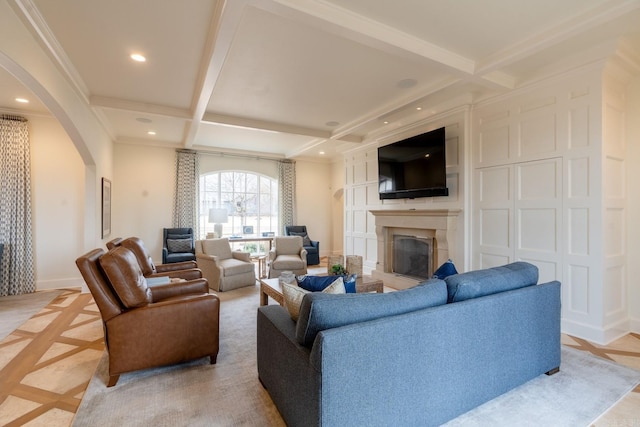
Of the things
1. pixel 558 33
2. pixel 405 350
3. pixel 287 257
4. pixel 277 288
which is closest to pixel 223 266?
pixel 287 257

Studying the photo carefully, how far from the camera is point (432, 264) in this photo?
470 cm

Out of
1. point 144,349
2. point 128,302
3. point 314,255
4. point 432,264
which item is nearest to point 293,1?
point 128,302

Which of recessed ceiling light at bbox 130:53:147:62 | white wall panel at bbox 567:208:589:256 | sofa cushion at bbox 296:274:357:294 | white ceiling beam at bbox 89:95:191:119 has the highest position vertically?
recessed ceiling light at bbox 130:53:147:62

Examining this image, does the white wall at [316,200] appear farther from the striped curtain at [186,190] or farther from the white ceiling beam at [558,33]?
the white ceiling beam at [558,33]

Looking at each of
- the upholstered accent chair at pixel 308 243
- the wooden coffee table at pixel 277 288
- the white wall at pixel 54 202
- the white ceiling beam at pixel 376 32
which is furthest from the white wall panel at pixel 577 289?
the white wall at pixel 54 202

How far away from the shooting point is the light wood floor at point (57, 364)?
1896mm

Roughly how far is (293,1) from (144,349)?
110 inches

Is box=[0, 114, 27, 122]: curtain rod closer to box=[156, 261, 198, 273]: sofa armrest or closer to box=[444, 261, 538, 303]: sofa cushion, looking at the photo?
box=[156, 261, 198, 273]: sofa armrest

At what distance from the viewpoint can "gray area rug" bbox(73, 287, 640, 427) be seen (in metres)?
1.82

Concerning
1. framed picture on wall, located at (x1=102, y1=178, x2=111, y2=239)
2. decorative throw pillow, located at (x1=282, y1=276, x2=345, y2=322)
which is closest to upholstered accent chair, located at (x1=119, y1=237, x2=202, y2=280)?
framed picture on wall, located at (x1=102, y1=178, x2=111, y2=239)

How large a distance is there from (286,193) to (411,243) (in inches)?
150

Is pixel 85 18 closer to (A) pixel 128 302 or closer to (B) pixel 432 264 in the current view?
(A) pixel 128 302

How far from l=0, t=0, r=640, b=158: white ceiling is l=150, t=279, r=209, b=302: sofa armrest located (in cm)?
220

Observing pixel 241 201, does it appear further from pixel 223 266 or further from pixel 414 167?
pixel 414 167
